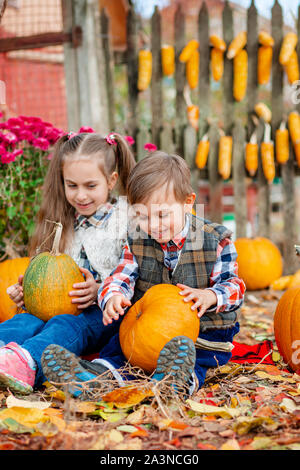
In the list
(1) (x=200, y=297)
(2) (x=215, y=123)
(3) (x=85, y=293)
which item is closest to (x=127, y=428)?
(1) (x=200, y=297)

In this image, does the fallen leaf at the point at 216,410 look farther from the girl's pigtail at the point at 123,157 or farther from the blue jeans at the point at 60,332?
the girl's pigtail at the point at 123,157

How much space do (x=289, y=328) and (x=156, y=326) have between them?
2.48 ft

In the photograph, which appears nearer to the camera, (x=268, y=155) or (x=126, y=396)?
(x=126, y=396)

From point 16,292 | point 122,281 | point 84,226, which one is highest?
point 84,226

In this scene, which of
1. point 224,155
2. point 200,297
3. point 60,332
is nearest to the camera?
point 200,297

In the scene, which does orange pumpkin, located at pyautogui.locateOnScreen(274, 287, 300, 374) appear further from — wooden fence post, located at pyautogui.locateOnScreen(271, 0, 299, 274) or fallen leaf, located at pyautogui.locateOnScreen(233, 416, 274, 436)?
wooden fence post, located at pyautogui.locateOnScreen(271, 0, 299, 274)

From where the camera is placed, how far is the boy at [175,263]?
217 centimetres

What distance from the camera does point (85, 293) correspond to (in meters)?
2.47

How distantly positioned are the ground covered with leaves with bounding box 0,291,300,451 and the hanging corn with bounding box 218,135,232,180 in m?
2.94

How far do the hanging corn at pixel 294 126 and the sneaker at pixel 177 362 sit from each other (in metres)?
3.35

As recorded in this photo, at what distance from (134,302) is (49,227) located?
82 cm

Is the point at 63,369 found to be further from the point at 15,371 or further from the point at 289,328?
the point at 289,328

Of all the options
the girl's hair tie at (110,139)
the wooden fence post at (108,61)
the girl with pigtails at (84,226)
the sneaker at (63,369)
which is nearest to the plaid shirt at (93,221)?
the girl with pigtails at (84,226)

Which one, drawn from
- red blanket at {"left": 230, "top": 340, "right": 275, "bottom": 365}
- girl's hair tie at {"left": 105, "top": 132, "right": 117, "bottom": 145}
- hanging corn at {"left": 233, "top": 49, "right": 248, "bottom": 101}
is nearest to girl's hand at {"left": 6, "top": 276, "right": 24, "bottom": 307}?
girl's hair tie at {"left": 105, "top": 132, "right": 117, "bottom": 145}
